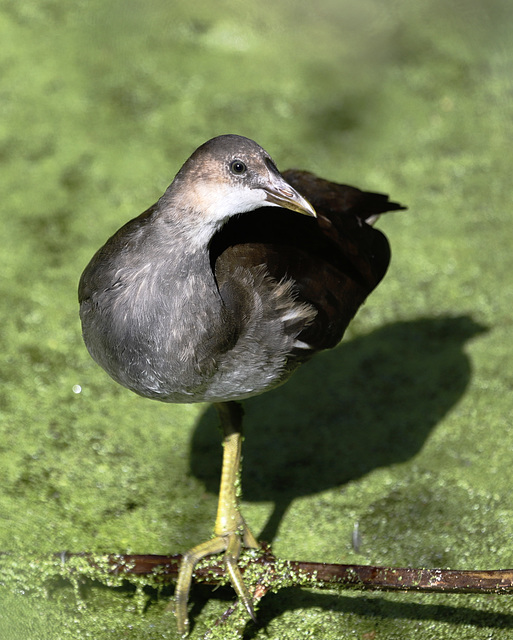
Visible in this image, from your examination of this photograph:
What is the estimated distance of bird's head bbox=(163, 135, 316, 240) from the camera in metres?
2.15

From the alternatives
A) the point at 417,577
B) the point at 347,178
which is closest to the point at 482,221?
the point at 347,178

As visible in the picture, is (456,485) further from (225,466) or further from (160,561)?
(160,561)

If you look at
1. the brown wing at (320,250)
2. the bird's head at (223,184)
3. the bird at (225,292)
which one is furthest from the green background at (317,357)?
the bird's head at (223,184)

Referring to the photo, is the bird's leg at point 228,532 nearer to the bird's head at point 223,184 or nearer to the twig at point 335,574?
the twig at point 335,574

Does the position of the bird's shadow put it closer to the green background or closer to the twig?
the green background

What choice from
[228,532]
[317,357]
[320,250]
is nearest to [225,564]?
[228,532]

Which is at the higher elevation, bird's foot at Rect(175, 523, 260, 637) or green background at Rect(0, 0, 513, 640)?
green background at Rect(0, 0, 513, 640)

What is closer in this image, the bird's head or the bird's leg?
the bird's head

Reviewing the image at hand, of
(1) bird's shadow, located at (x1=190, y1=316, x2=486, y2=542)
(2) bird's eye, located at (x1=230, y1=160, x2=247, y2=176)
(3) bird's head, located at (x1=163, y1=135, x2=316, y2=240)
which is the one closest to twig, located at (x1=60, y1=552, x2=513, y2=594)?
(1) bird's shadow, located at (x1=190, y1=316, x2=486, y2=542)

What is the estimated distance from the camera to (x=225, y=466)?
116 inches

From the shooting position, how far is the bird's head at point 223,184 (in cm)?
215

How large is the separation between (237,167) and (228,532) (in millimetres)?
1342

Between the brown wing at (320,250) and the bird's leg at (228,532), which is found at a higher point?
the brown wing at (320,250)

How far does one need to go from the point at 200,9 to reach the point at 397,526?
148 inches
